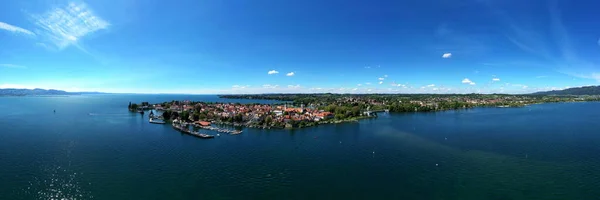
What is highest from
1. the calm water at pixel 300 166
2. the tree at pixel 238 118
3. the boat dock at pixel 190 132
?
the tree at pixel 238 118

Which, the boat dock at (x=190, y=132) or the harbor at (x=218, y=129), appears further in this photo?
the harbor at (x=218, y=129)

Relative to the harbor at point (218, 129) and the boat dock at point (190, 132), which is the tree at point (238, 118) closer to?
the harbor at point (218, 129)

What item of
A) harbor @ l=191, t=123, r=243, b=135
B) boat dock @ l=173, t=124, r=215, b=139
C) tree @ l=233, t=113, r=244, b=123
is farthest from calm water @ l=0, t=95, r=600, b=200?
tree @ l=233, t=113, r=244, b=123

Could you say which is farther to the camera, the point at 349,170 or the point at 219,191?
the point at 349,170

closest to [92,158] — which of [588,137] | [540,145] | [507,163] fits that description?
[507,163]

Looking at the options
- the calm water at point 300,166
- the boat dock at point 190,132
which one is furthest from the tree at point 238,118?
the calm water at point 300,166

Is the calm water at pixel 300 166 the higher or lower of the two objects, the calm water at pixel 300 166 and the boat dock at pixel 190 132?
the lower

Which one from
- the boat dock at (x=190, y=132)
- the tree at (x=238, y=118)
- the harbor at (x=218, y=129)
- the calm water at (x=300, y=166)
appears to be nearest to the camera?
the calm water at (x=300, y=166)

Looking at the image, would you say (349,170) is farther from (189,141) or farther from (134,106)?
(134,106)
